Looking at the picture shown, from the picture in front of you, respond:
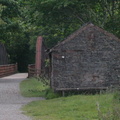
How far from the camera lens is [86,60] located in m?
24.8

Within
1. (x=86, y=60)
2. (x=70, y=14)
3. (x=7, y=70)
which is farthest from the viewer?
(x=7, y=70)

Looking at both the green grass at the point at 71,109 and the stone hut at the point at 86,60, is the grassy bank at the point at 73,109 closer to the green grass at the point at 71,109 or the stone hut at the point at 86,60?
the green grass at the point at 71,109

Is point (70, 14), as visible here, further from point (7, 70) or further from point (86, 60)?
point (7, 70)

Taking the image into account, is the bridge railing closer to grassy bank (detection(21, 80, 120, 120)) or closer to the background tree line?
the background tree line

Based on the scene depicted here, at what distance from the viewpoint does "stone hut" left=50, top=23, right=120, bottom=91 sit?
81.0ft

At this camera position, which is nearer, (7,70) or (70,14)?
(70,14)

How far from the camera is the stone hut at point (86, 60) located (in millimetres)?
24703

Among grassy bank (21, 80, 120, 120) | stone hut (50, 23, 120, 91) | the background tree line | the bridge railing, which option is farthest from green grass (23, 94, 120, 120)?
the bridge railing

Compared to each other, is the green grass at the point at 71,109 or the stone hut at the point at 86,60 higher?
the stone hut at the point at 86,60

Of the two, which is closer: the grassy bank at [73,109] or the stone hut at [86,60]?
the grassy bank at [73,109]

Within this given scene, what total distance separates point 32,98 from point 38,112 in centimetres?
691

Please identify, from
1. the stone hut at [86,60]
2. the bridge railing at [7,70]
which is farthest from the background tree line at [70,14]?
the bridge railing at [7,70]

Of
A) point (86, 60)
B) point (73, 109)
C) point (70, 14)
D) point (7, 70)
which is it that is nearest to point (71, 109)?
point (73, 109)

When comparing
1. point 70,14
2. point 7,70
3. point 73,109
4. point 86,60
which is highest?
point 70,14
